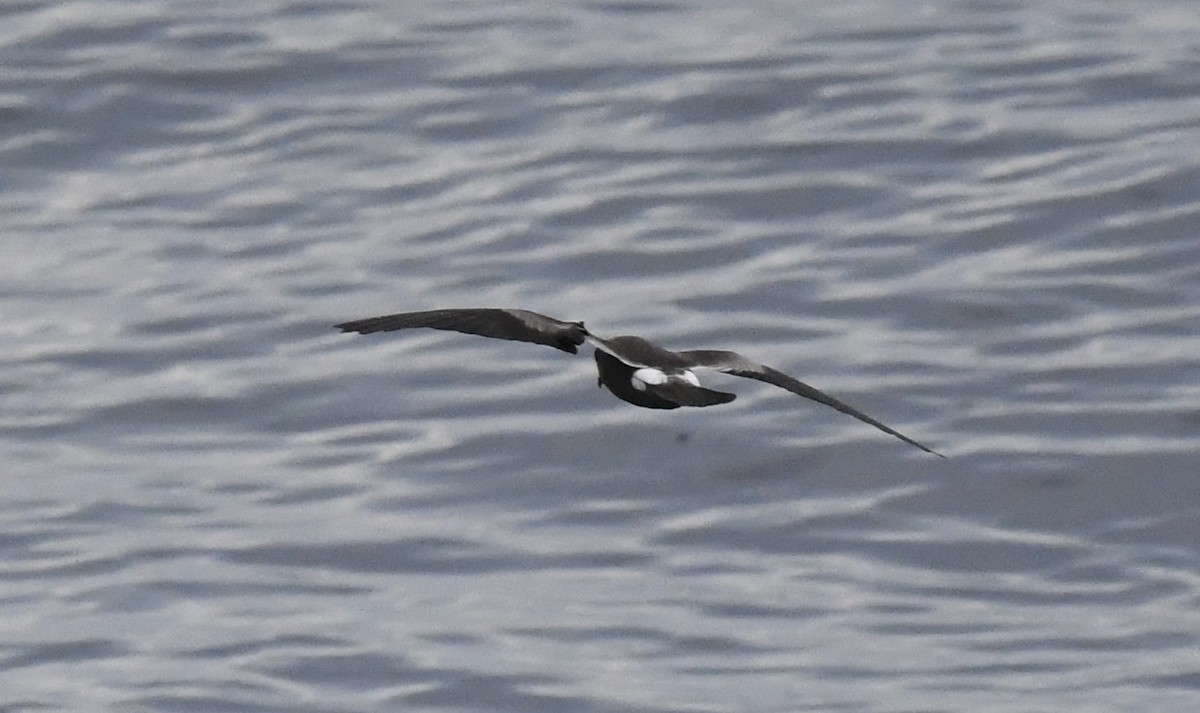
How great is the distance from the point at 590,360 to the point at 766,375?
373 inches

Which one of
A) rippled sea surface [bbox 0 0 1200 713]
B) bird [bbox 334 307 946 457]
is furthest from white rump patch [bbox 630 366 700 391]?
rippled sea surface [bbox 0 0 1200 713]

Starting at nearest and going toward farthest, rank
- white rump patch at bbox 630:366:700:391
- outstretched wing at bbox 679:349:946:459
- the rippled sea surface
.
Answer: outstretched wing at bbox 679:349:946:459, white rump patch at bbox 630:366:700:391, the rippled sea surface

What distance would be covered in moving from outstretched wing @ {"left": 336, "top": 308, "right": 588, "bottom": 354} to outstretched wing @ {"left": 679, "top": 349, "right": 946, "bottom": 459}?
322 millimetres

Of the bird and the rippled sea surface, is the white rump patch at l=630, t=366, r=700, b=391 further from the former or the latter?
the rippled sea surface

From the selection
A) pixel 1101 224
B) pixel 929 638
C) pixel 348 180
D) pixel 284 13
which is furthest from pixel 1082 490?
pixel 284 13

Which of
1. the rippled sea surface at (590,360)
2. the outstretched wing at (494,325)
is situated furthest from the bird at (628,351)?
the rippled sea surface at (590,360)

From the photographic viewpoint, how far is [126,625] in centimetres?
1193

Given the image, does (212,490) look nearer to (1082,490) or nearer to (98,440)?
(98,440)

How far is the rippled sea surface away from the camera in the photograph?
11.8 metres

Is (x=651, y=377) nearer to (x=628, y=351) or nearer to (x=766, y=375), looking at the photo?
(x=628, y=351)

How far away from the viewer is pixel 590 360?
15.3 meters

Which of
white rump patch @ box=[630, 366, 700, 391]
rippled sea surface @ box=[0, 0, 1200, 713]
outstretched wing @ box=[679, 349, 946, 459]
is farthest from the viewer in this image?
rippled sea surface @ box=[0, 0, 1200, 713]

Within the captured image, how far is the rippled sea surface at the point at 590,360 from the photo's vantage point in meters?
11.8

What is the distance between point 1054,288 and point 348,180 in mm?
4945
